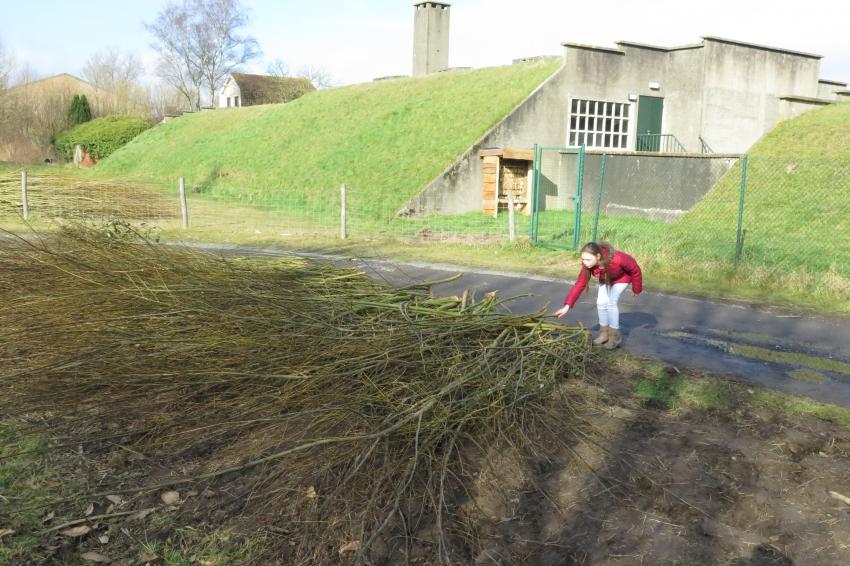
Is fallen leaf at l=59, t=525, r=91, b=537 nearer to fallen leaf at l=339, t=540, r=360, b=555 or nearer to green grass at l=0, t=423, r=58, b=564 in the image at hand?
green grass at l=0, t=423, r=58, b=564

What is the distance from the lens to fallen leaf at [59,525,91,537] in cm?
355

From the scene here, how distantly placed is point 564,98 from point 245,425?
20.6 meters

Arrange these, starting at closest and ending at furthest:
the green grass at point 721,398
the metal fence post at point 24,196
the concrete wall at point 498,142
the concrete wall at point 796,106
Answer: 1. the green grass at point 721,398
2. the metal fence post at point 24,196
3. the concrete wall at point 498,142
4. the concrete wall at point 796,106

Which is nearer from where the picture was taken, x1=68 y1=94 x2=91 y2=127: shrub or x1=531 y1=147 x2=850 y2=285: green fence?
x1=531 y1=147 x2=850 y2=285: green fence

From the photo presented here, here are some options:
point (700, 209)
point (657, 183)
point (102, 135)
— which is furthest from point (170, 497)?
point (102, 135)

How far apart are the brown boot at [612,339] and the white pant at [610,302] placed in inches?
2.3

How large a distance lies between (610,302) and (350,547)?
438 centimetres

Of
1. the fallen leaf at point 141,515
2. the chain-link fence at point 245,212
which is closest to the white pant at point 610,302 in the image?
the fallen leaf at point 141,515

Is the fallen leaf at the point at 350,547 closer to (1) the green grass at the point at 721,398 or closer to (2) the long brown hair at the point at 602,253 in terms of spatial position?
(1) the green grass at the point at 721,398

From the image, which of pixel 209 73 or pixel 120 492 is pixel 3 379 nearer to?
pixel 120 492

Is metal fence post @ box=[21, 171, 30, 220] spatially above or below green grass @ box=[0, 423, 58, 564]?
above

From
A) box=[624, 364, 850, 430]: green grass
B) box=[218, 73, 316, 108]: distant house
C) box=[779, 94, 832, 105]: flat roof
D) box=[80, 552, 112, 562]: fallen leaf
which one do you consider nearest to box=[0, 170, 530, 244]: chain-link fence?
box=[80, 552, 112, 562]: fallen leaf

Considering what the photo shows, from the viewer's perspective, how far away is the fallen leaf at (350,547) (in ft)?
11.3

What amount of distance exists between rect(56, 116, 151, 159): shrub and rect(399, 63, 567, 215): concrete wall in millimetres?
31236
